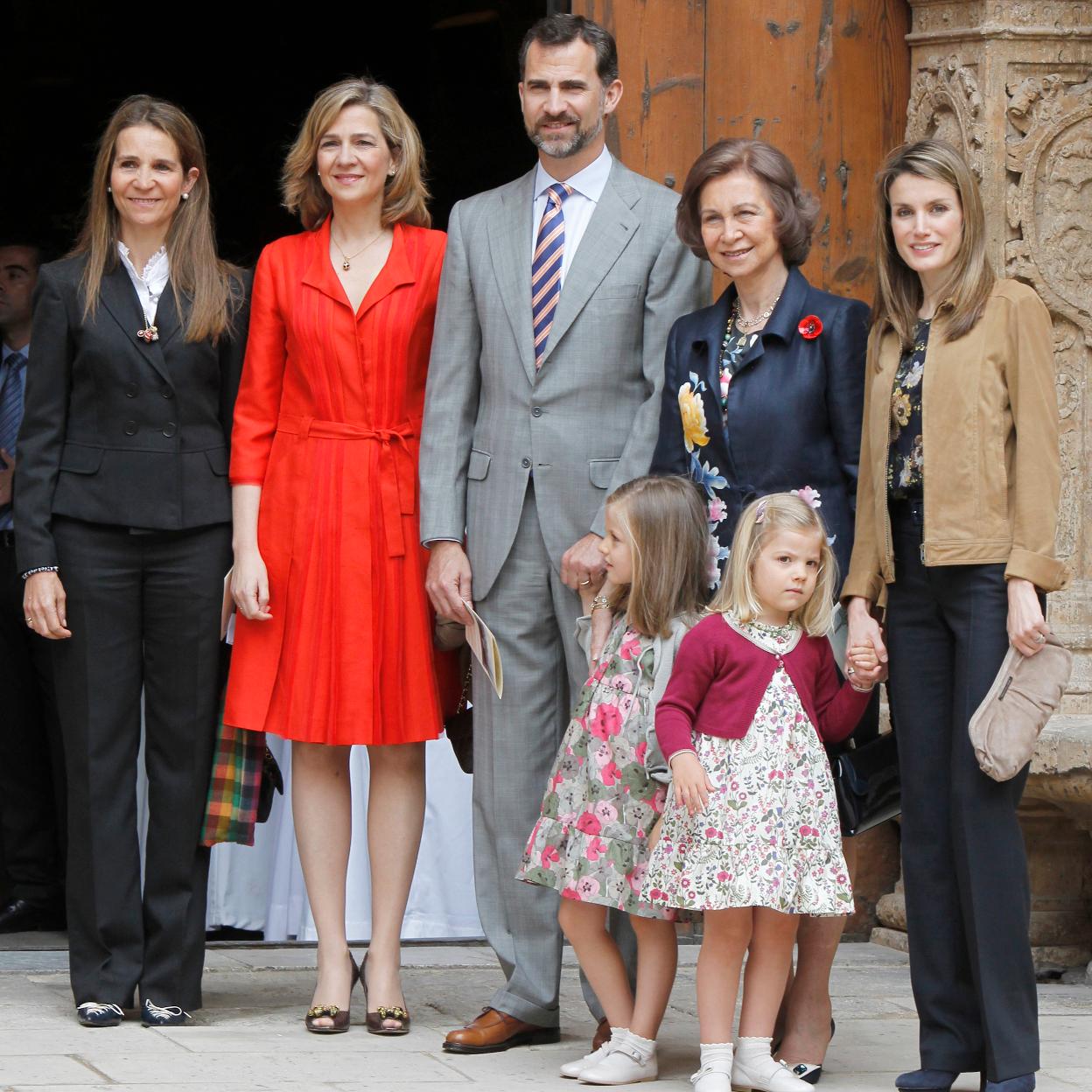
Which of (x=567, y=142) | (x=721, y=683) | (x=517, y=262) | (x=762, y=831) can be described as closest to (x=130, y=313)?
(x=517, y=262)

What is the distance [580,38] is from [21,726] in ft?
10.1

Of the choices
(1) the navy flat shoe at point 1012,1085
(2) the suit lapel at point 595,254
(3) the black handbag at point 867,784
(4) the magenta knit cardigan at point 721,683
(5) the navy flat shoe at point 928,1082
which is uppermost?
(2) the suit lapel at point 595,254

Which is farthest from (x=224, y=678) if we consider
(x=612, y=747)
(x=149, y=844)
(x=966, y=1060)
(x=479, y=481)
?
(x=966, y=1060)

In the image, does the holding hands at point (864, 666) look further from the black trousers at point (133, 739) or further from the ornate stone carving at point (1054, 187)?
the ornate stone carving at point (1054, 187)

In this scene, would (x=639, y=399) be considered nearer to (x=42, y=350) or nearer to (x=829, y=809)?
(x=829, y=809)

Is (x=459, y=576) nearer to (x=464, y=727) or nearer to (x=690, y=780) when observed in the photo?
(x=464, y=727)

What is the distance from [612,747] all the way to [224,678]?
44.1 inches

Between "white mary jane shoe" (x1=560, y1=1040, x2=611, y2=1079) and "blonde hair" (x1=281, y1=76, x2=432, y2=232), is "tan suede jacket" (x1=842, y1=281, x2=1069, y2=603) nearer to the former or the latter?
"white mary jane shoe" (x1=560, y1=1040, x2=611, y2=1079)

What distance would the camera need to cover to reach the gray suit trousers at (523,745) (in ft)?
15.5

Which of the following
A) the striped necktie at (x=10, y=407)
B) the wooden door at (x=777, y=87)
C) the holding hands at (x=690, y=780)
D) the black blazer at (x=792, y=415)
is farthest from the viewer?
the striped necktie at (x=10, y=407)

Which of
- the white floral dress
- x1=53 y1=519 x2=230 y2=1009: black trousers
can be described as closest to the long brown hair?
x1=53 y1=519 x2=230 y2=1009: black trousers

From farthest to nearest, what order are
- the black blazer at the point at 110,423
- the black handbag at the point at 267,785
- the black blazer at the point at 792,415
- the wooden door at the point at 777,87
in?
the wooden door at the point at 777,87 → the black handbag at the point at 267,785 → the black blazer at the point at 110,423 → the black blazer at the point at 792,415

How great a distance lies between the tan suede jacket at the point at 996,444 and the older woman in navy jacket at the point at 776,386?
278 mm

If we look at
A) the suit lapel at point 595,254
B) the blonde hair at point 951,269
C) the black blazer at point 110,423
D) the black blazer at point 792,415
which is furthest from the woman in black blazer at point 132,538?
the blonde hair at point 951,269
